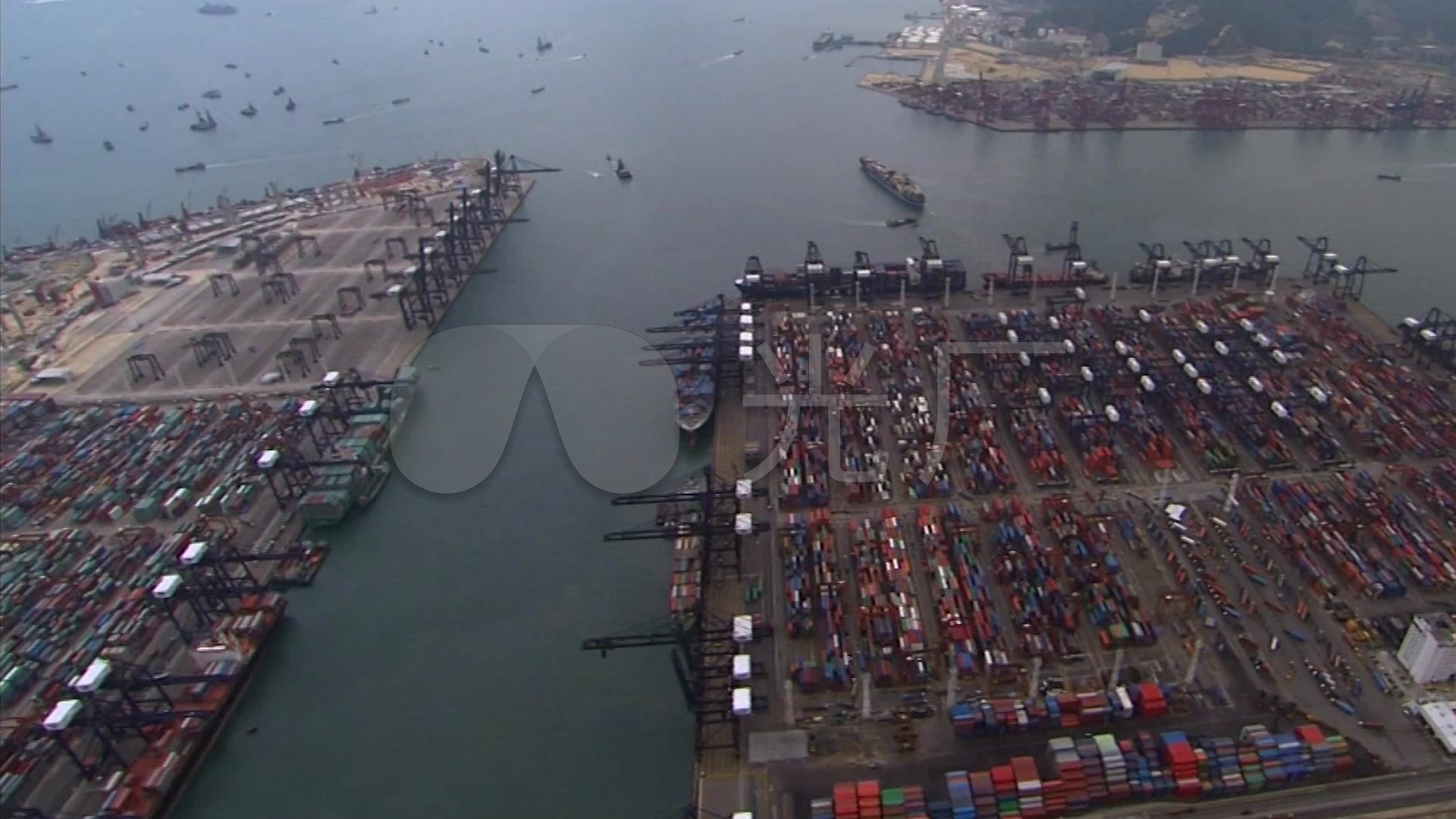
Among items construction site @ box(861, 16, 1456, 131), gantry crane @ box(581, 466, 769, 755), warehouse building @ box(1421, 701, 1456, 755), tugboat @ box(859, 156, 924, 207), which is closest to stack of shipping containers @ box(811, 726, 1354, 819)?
warehouse building @ box(1421, 701, 1456, 755)

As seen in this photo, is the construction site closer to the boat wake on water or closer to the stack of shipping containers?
the boat wake on water

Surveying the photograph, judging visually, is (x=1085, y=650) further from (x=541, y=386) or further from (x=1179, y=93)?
(x=1179, y=93)

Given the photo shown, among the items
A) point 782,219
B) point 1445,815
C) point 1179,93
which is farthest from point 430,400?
point 1179,93

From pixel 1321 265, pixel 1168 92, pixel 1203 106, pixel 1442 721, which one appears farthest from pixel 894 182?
pixel 1442 721

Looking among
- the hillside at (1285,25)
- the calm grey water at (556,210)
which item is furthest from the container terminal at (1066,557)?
the hillside at (1285,25)

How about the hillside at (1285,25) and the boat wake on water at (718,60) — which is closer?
the hillside at (1285,25)

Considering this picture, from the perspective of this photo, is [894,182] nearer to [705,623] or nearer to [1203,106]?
[1203,106]

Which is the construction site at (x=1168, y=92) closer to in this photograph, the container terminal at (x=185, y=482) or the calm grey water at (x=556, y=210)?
the calm grey water at (x=556, y=210)
